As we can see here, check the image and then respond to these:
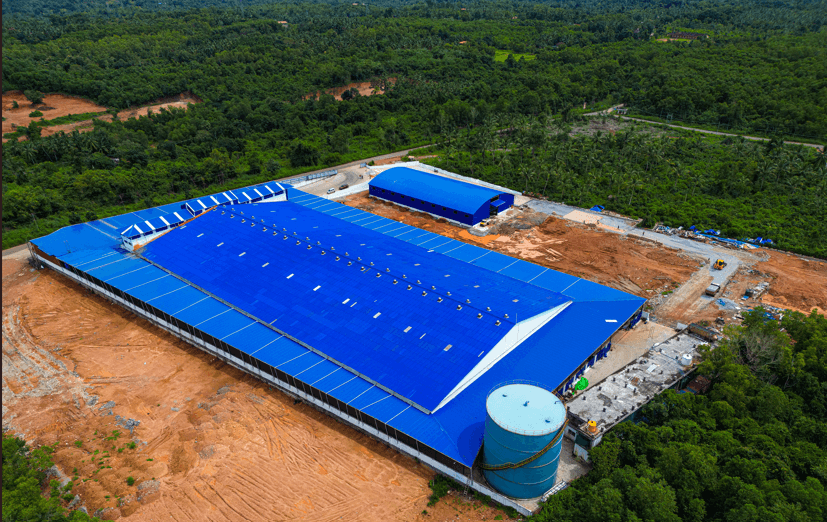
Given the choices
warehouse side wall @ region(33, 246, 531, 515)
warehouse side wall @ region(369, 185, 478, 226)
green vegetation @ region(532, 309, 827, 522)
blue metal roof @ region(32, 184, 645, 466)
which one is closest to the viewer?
green vegetation @ region(532, 309, 827, 522)

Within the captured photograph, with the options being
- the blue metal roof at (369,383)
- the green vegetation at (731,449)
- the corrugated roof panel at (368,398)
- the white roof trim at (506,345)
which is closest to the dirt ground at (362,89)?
the blue metal roof at (369,383)

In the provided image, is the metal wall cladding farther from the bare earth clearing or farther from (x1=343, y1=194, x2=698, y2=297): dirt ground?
(x1=343, y1=194, x2=698, y2=297): dirt ground

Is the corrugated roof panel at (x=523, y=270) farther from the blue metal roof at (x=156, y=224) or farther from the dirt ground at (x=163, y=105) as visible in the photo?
the dirt ground at (x=163, y=105)

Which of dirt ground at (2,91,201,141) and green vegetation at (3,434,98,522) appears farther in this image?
dirt ground at (2,91,201,141)

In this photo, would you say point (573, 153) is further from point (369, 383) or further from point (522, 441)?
point (522, 441)

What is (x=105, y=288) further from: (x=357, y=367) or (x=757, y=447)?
(x=757, y=447)

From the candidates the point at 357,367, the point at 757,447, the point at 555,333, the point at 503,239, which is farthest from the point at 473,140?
the point at 757,447

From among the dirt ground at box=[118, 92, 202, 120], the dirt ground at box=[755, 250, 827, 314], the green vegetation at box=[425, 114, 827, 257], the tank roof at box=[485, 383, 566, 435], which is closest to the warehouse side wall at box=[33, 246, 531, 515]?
the tank roof at box=[485, 383, 566, 435]

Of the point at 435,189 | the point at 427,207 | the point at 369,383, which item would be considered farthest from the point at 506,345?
the point at 435,189
